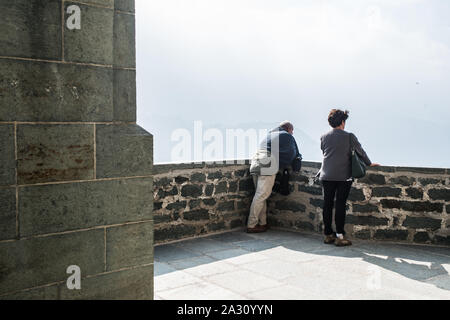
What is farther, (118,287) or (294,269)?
(294,269)

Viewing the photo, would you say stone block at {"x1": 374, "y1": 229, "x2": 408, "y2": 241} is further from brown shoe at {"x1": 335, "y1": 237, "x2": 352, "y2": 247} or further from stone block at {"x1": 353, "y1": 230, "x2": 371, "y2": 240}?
brown shoe at {"x1": 335, "y1": 237, "x2": 352, "y2": 247}

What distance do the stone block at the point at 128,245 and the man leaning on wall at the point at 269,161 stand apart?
3.39m

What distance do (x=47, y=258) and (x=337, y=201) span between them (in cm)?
369

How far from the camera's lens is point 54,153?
2.50 metres

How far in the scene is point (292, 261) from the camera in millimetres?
4770

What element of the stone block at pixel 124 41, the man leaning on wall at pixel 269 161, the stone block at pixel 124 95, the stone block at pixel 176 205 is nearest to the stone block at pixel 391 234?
the man leaning on wall at pixel 269 161

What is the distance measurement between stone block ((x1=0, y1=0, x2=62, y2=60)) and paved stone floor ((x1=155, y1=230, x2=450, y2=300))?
2.12m

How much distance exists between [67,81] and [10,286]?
1149 millimetres

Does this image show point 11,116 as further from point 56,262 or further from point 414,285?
point 414,285

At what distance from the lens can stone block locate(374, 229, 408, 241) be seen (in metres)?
5.61

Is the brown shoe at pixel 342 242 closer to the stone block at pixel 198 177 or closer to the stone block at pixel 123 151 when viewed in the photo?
the stone block at pixel 198 177

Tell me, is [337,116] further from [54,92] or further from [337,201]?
[54,92]

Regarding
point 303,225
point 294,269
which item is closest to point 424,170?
point 303,225
